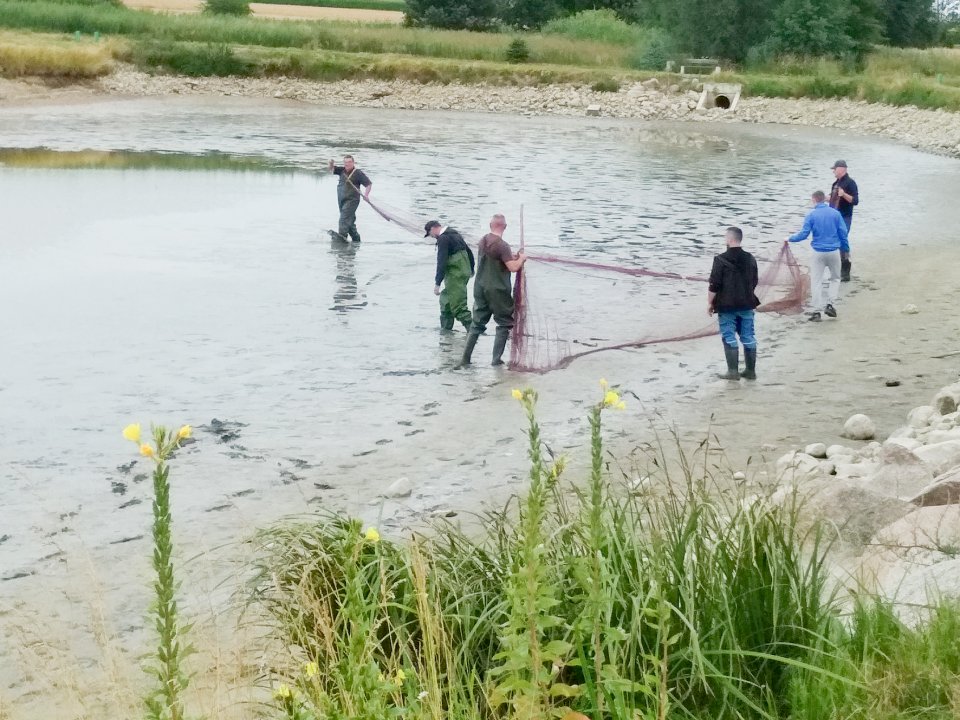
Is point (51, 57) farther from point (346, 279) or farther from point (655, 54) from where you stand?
point (346, 279)

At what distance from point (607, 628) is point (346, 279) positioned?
627 inches

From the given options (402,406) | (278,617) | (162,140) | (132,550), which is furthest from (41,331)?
(162,140)

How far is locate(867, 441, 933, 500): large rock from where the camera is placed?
8.00m

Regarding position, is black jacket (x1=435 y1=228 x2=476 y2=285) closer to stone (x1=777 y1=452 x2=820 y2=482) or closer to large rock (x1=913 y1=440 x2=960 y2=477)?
stone (x1=777 y1=452 x2=820 y2=482)

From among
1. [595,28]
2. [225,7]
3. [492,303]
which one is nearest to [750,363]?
[492,303]

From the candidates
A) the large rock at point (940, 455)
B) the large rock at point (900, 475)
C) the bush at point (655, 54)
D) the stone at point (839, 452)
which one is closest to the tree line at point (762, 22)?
the bush at point (655, 54)

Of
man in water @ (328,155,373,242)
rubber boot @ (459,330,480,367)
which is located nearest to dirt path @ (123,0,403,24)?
man in water @ (328,155,373,242)

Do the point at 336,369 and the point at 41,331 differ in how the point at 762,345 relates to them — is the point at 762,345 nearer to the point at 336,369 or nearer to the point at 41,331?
the point at 336,369

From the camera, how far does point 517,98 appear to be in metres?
64.1

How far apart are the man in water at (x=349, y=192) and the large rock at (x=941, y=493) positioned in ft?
47.7

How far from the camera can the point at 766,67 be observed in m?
68.3

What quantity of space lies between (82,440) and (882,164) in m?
35.3

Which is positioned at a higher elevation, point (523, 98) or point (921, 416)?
point (523, 98)

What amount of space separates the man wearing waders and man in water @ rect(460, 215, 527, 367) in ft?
2.88
